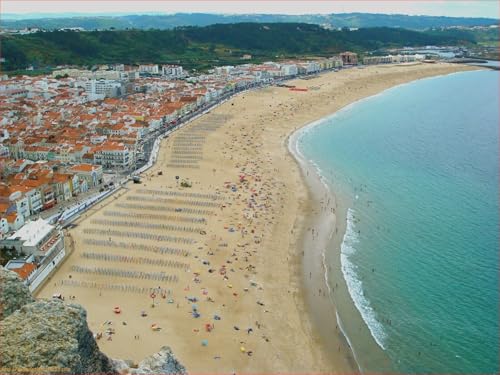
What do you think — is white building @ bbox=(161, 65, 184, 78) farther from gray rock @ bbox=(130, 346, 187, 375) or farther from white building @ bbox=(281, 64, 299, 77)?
gray rock @ bbox=(130, 346, 187, 375)

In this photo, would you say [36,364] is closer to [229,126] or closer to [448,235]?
[448,235]

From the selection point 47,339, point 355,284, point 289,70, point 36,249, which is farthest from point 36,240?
point 289,70

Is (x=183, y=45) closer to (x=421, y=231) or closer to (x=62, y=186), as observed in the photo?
(x=62, y=186)

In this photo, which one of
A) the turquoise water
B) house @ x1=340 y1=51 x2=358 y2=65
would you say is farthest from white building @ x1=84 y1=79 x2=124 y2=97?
house @ x1=340 y1=51 x2=358 y2=65

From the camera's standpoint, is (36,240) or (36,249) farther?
(36,240)

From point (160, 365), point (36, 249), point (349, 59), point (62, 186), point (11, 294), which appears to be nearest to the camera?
point (11, 294)

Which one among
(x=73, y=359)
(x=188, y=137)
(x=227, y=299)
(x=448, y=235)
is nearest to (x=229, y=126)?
(x=188, y=137)
